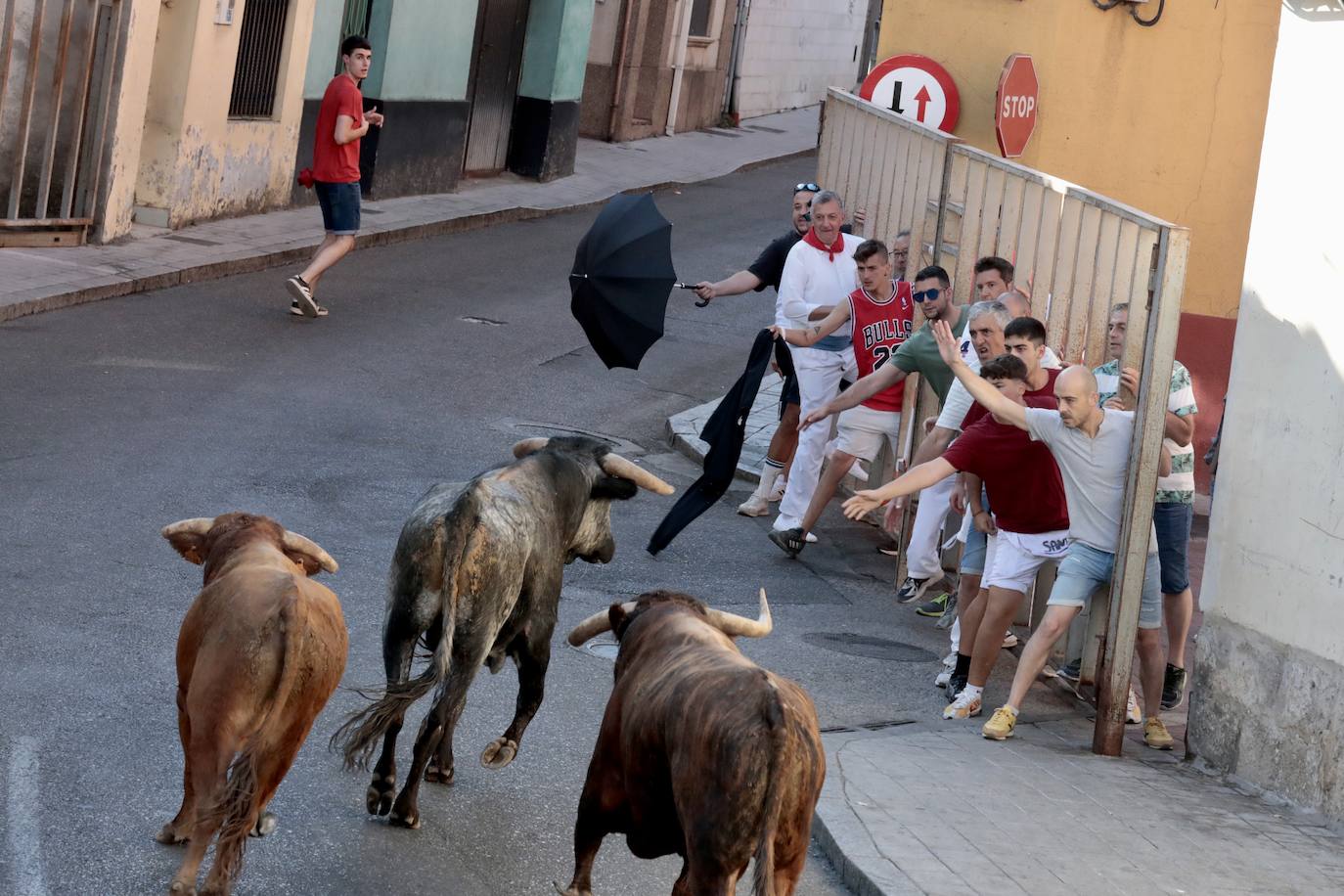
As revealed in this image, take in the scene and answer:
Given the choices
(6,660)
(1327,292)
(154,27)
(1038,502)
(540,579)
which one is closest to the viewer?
(540,579)

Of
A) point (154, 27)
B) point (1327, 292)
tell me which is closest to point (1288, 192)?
point (1327, 292)

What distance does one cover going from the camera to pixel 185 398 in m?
12.3

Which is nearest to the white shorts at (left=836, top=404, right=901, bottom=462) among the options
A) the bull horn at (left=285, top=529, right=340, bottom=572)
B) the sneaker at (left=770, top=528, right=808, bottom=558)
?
the sneaker at (left=770, top=528, right=808, bottom=558)

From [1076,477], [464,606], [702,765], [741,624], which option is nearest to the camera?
[702,765]

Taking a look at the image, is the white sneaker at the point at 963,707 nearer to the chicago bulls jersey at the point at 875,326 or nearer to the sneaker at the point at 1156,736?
the sneaker at the point at 1156,736

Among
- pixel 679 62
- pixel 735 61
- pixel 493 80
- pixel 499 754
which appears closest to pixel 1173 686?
pixel 499 754

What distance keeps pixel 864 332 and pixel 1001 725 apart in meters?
3.51

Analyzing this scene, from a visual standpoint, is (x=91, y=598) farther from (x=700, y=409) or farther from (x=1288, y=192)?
(x=700, y=409)

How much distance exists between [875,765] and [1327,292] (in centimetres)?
289

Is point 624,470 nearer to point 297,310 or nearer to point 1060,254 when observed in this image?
point 1060,254

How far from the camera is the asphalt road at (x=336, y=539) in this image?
20.9ft

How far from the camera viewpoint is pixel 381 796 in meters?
6.62

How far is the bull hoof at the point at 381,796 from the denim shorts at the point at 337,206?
10452mm

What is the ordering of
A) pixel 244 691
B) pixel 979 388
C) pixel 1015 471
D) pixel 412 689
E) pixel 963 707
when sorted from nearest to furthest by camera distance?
pixel 244 691 → pixel 412 689 → pixel 979 388 → pixel 963 707 → pixel 1015 471
